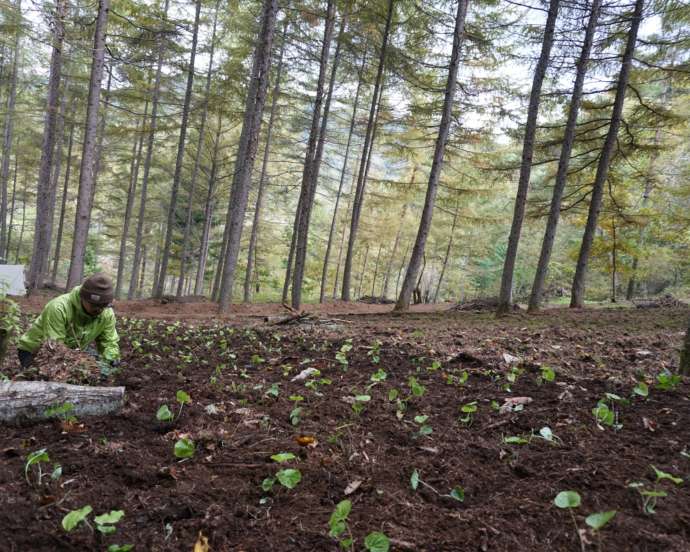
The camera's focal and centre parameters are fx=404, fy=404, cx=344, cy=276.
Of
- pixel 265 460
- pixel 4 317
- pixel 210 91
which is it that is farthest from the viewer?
pixel 210 91

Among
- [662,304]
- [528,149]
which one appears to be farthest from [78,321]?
[662,304]

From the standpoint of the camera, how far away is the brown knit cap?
385 centimetres

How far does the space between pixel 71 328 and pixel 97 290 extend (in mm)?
613

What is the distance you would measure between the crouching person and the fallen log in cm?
102

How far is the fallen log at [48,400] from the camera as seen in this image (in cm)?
272

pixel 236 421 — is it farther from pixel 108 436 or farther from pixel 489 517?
pixel 489 517

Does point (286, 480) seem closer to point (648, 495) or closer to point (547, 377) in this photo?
point (648, 495)

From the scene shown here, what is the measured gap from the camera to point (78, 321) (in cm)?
417

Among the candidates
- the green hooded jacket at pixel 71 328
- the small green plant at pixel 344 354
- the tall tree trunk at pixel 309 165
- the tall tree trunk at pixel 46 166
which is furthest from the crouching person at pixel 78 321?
the tall tree trunk at pixel 46 166

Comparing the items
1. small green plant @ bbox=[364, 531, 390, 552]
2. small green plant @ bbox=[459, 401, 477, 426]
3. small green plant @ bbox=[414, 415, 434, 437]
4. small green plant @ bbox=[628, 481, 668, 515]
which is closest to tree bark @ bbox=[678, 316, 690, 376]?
small green plant @ bbox=[459, 401, 477, 426]

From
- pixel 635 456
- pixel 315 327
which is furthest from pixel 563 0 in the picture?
pixel 635 456

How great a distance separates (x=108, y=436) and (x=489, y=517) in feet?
7.72

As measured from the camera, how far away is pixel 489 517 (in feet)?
6.06

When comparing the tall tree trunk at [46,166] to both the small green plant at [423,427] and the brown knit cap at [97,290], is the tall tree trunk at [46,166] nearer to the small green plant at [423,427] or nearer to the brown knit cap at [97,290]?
the brown knit cap at [97,290]
